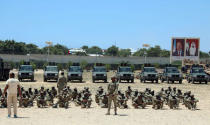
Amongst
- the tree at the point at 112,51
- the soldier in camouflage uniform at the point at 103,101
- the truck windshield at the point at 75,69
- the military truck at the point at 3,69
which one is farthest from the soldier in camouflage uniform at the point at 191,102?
the tree at the point at 112,51

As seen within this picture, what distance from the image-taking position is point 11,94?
1587 centimetres

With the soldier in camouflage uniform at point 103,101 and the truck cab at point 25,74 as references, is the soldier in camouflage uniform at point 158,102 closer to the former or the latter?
the soldier in camouflage uniform at point 103,101

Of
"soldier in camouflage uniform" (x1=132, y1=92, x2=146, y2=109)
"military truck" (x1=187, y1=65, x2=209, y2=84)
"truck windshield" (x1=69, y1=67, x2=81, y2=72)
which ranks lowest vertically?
"soldier in camouflage uniform" (x1=132, y1=92, x2=146, y2=109)

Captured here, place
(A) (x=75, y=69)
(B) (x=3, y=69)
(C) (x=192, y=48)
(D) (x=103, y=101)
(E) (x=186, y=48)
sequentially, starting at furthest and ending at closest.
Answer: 1. (C) (x=192, y=48)
2. (E) (x=186, y=48)
3. (A) (x=75, y=69)
4. (B) (x=3, y=69)
5. (D) (x=103, y=101)

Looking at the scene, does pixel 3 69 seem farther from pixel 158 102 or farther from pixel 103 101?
pixel 158 102

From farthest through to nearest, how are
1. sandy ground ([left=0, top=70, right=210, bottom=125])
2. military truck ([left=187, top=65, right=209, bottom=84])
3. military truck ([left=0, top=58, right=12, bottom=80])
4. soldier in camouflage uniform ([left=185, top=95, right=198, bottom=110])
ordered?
1. military truck ([left=187, top=65, right=209, bottom=84])
2. military truck ([left=0, top=58, right=12, bottom=80])
3. soldier in camouflage uniform ([left=185, top=95, right=198, bottom=110])
4. sandy ground ([left=0, top=70, right=210, bottom=125])

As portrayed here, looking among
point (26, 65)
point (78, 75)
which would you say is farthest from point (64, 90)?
point (26, 65)

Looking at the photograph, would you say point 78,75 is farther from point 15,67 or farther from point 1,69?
point 15,67

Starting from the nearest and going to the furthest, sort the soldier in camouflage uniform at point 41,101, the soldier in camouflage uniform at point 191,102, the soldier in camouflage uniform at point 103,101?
the soldier in camouflage uniform at point 41,101 → the soldier in camouflage uniform at point 191,102 → the soldier in camouflage uniform at point 103,101

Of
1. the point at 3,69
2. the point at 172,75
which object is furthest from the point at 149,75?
the point at 3,69

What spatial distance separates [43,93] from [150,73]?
2652 centimetres

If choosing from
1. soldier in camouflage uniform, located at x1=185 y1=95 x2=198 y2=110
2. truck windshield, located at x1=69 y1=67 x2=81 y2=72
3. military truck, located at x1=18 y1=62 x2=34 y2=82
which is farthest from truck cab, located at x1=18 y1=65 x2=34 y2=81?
soldier in camouflage uniform, located at x1=185 y1=95 x2=198 y2=110

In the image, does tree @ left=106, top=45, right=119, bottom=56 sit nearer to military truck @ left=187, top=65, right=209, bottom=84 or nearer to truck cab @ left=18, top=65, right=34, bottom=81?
military truck @ left=187, top=65, right=209, bottom=84

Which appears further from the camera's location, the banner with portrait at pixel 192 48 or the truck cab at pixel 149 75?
the banner with portrait at pixel 192 48
